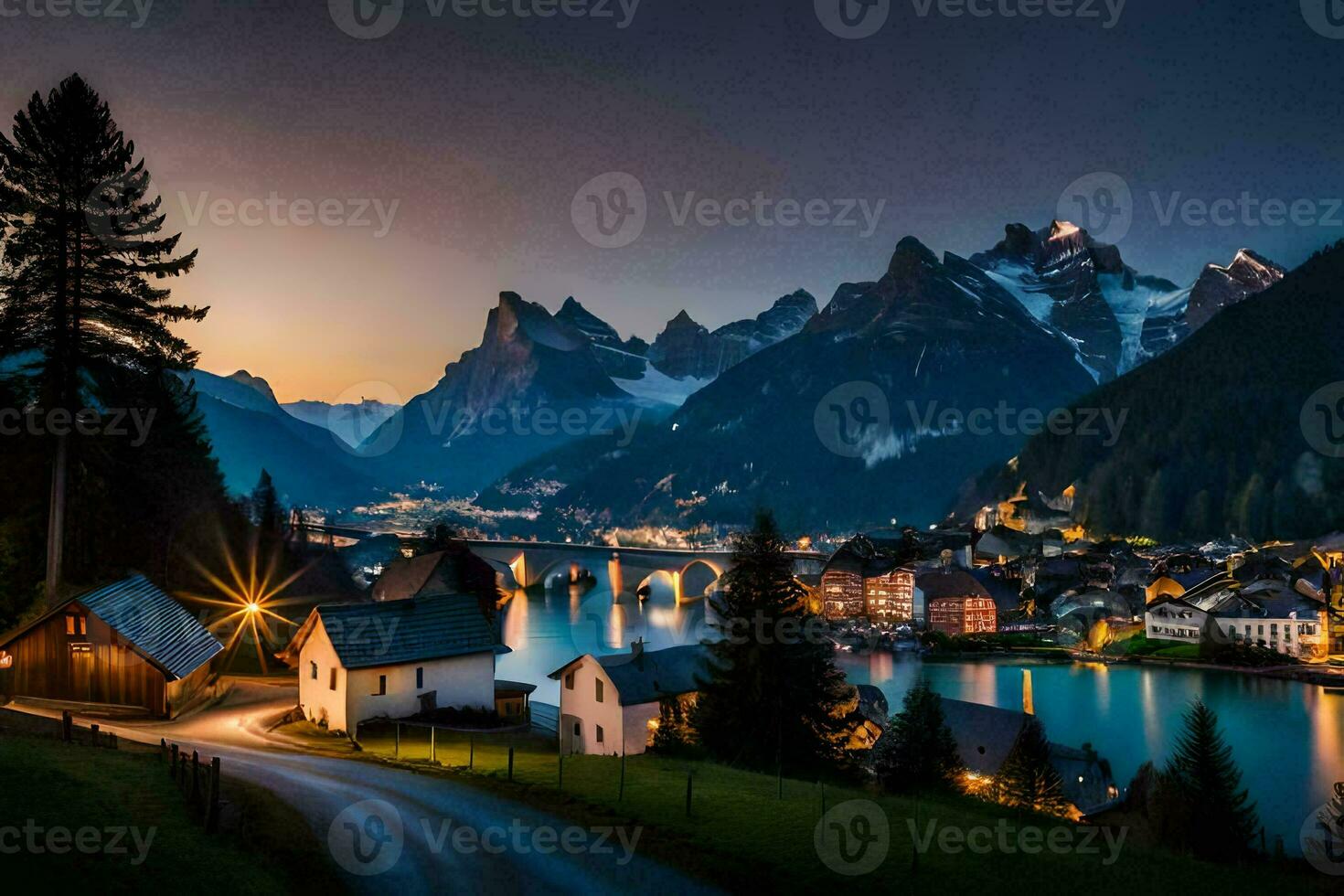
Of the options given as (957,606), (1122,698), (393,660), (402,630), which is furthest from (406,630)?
(957,606)

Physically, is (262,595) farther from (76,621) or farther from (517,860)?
(517,860)

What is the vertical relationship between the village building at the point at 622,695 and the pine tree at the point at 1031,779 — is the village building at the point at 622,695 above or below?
above

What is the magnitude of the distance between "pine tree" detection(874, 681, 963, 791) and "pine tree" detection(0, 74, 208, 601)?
2367 cm

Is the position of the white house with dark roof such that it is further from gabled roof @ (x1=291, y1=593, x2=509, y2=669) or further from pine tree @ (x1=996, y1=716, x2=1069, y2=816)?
pine tree @ (x1=996, y1=716, x2=1069, y2=816)

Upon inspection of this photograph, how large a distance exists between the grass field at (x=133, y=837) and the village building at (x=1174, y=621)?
7489cm

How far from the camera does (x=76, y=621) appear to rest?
24.8m

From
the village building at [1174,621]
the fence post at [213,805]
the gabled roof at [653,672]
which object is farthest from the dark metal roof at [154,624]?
the village building at [1174,621]

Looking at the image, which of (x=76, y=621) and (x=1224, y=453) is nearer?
(x=76, y=621)

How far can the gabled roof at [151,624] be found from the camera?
977 inches

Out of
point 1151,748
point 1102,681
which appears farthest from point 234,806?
point 1102,681

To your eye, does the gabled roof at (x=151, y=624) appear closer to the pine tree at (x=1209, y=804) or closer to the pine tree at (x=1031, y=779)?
the pine tree at (x=1031, y=779)

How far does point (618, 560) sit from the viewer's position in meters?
116

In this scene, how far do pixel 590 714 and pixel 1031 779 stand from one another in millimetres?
13842

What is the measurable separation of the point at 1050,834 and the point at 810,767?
9531mm
